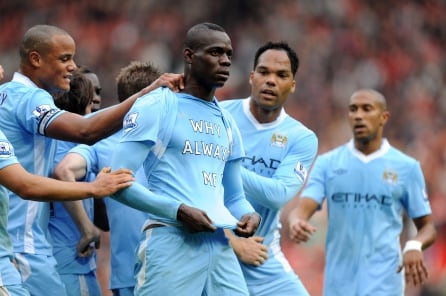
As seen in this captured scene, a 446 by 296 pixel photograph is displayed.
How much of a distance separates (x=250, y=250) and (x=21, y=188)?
2.19 metres

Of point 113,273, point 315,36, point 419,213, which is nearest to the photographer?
point 113,273

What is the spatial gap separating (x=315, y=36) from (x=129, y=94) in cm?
1162

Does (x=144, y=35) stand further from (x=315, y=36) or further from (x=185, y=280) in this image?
(x=185, y=280)

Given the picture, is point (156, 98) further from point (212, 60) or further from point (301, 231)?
point (301, 231)

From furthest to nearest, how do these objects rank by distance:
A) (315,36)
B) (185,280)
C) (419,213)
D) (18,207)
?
(315,36) < (419,213) < (18,207) < (185,280)

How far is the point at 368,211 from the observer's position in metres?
9.66

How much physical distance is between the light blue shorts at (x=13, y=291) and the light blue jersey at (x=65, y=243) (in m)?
1.35

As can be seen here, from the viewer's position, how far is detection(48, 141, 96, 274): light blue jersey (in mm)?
7574

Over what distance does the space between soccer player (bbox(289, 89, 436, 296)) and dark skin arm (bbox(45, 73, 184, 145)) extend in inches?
117

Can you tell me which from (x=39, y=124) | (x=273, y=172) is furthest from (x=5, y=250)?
(x=273, y=172)

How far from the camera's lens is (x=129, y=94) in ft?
24.8

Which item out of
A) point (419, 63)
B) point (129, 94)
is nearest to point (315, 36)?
point (419, 63)

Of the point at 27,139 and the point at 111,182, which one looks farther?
the point at 27,139

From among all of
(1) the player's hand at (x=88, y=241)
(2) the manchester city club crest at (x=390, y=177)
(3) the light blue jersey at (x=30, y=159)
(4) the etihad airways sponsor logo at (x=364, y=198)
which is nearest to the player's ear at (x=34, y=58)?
(3) the light blue jersey at (x=30, y=159)
